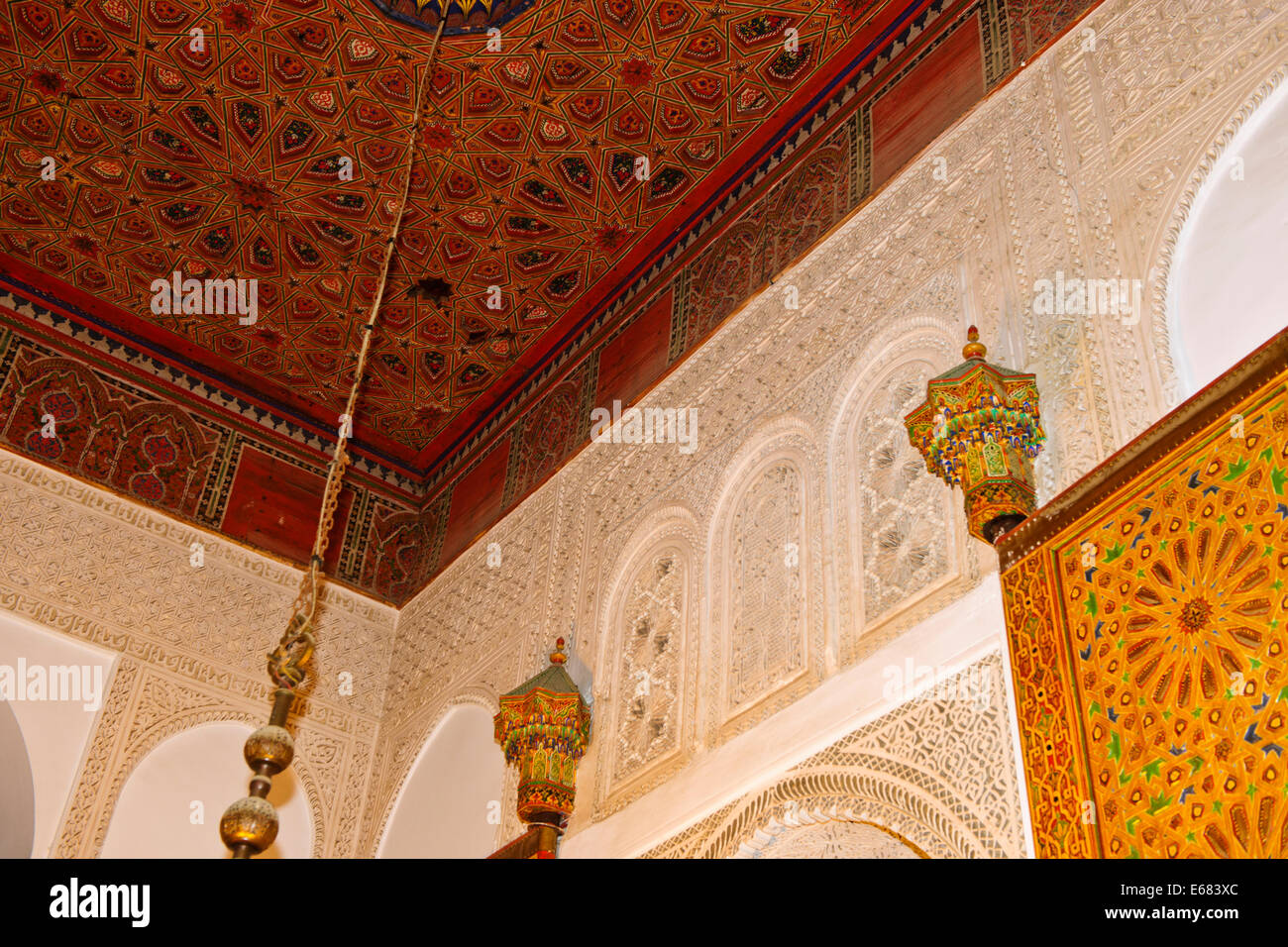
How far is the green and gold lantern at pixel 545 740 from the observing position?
13.4 feet

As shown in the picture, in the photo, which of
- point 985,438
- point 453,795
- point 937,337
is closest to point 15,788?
point 453,795

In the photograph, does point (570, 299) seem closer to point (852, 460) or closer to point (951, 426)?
point (852, 460)

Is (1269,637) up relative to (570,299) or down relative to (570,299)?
down

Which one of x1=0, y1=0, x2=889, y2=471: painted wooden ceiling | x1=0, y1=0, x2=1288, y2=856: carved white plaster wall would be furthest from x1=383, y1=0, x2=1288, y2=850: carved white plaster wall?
x1=0, y1=0, x2=889, y2=471: painted wooden ceiling

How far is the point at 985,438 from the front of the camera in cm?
306

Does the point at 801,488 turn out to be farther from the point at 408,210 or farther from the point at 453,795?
the point at 408,210

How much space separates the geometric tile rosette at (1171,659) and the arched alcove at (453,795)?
2.29 metres

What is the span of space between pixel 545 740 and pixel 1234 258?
7.69ft

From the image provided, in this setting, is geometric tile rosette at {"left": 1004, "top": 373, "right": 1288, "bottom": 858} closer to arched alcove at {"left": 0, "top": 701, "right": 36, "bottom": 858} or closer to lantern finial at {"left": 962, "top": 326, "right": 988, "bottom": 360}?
lantern finial at {"left": 962, "top": 326, "right": 988, "bottom": 360}

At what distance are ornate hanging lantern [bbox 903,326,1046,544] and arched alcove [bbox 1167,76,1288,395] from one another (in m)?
0.36
